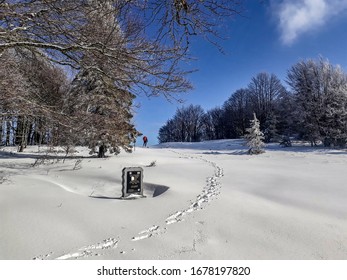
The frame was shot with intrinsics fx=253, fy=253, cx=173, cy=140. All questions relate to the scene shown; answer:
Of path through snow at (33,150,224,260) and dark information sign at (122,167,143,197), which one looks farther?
dark information sign at (122,167,143,197)

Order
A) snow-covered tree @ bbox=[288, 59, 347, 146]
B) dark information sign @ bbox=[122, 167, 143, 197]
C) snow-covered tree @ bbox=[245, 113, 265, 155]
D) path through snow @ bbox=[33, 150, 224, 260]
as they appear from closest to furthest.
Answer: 1. path through snow @ bbox=[33, 150, 224, 260]
2. dark information sign @ bbox=[122, 167, 143, 197]
3. snow-covered tree @ bbox=[245, 113, 265, 155]
4. snow-covered tree @ bbox=[288, 59, 347, 146]

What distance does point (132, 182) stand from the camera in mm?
5992

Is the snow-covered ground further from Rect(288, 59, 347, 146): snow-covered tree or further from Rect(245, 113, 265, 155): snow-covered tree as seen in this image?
Rect(288, 59, 347, 146): snow-covered tree

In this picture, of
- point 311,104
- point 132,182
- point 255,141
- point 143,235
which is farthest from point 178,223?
point 311,104

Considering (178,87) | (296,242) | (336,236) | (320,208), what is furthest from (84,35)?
(320,208)

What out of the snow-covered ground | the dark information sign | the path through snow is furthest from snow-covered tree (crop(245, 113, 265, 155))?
the dark information sign

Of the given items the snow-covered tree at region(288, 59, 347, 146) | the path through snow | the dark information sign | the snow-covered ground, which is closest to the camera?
the path through snow

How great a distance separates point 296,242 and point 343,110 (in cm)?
2681

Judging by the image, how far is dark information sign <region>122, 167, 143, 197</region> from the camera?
232 inches

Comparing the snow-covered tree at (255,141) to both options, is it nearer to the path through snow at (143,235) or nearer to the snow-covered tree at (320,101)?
the snow-covered tree at (320,101)


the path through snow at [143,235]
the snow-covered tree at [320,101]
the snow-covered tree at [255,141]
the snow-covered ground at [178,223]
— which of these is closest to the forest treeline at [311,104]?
the snow-covered tree at [320,101]

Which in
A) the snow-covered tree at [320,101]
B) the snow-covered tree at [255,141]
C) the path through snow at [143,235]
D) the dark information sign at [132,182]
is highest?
the snow-covered tree at [320,101]

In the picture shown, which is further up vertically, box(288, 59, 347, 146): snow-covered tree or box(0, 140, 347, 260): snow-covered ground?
box(288, 59, 347, 146): snow-covered tree

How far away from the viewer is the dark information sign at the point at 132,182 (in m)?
5.89
